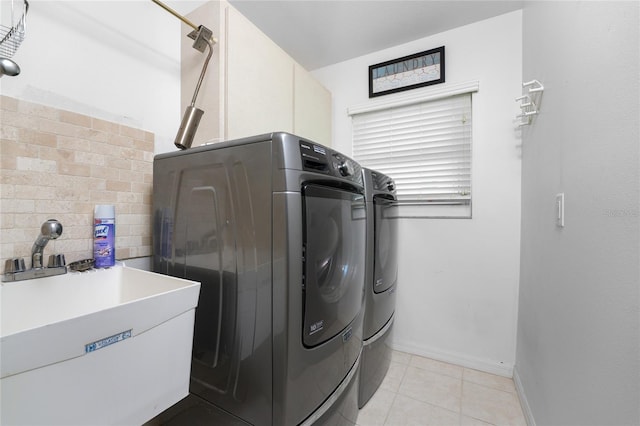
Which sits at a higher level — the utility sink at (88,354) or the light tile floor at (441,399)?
the utility sink at (88,354)

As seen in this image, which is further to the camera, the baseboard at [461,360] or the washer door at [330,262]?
the baseboard at [461,360]

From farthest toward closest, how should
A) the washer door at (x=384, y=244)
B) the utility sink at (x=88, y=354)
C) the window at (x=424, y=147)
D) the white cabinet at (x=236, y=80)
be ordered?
1. the window at (x=424, y=147)
2. the washer door at (x=384, y=244)
3. the white cabinet at (x=236, y=80)
4. the utility sink at (x=88, y=354)

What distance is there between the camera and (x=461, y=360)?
2.06 m

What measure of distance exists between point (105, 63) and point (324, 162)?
1166 millimetres

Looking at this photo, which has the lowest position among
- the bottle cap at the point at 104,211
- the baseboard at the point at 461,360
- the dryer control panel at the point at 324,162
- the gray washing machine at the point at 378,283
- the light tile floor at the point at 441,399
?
the light tile floor at the point at 441,399

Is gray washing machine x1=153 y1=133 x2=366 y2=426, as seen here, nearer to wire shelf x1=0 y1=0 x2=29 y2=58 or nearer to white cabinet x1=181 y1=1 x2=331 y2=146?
white cabinet x1=181 y1=1 x2=331 y2=146

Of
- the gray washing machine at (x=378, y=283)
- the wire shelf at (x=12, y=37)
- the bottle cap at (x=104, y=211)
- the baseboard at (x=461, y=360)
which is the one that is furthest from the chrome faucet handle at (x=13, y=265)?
the baseboard at (x=461, y=360)

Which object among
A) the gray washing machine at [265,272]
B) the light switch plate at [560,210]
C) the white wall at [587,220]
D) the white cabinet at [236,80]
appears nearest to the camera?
the white wall at [587,220]

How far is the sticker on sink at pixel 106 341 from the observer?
607 mm

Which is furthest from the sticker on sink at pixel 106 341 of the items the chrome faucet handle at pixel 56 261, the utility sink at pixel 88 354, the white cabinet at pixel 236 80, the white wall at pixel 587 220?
the white wall at pixel 587 220

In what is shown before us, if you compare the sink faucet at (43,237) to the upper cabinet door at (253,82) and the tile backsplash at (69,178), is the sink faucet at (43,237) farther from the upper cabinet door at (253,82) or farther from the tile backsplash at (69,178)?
the upper cabinet door at (253,82)

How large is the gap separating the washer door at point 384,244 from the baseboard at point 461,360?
0.72m

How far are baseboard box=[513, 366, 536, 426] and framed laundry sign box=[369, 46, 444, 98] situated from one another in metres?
2.21

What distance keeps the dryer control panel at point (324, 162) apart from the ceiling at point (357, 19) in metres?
1.41
